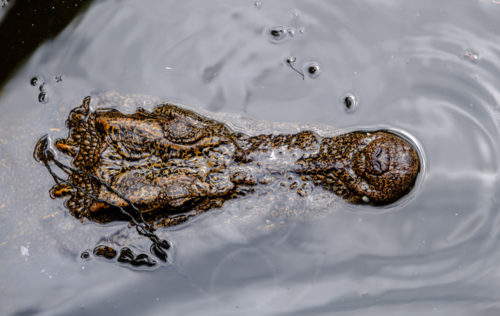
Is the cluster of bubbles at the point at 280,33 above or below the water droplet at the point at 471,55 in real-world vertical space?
above

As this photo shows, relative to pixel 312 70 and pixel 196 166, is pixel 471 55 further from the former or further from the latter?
pixel 196 166

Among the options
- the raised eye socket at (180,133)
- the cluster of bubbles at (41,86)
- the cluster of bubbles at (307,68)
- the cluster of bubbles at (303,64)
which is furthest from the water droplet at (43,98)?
the cluster of bubbles at (307,68)

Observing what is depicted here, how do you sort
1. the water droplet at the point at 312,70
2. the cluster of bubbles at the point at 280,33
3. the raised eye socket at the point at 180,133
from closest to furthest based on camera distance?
the raised eye socket at the point at 180,133 < the water droplet at the point at 312,70 < the cluster of bubbles at the point at 280,33

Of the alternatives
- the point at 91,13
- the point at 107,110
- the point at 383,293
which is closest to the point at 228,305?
the point at 383,293

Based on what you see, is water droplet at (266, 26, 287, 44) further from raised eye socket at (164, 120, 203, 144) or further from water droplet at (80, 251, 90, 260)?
water droplet at (80, 251, 90, 260)

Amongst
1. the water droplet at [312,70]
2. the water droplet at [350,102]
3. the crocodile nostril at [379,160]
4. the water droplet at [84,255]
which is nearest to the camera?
the crocodile nostril at [379,160]

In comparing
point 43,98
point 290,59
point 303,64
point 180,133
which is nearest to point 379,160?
point 303,64

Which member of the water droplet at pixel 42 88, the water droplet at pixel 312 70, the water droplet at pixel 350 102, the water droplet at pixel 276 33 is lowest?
the water droplet at pixel 42 88

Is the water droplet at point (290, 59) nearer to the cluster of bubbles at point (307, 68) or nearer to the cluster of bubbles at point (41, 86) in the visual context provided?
the cluster of bubbles at point (307, 68)

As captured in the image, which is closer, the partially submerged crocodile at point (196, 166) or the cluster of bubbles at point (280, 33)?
the partially submerged crocodile at point (196, 166)
